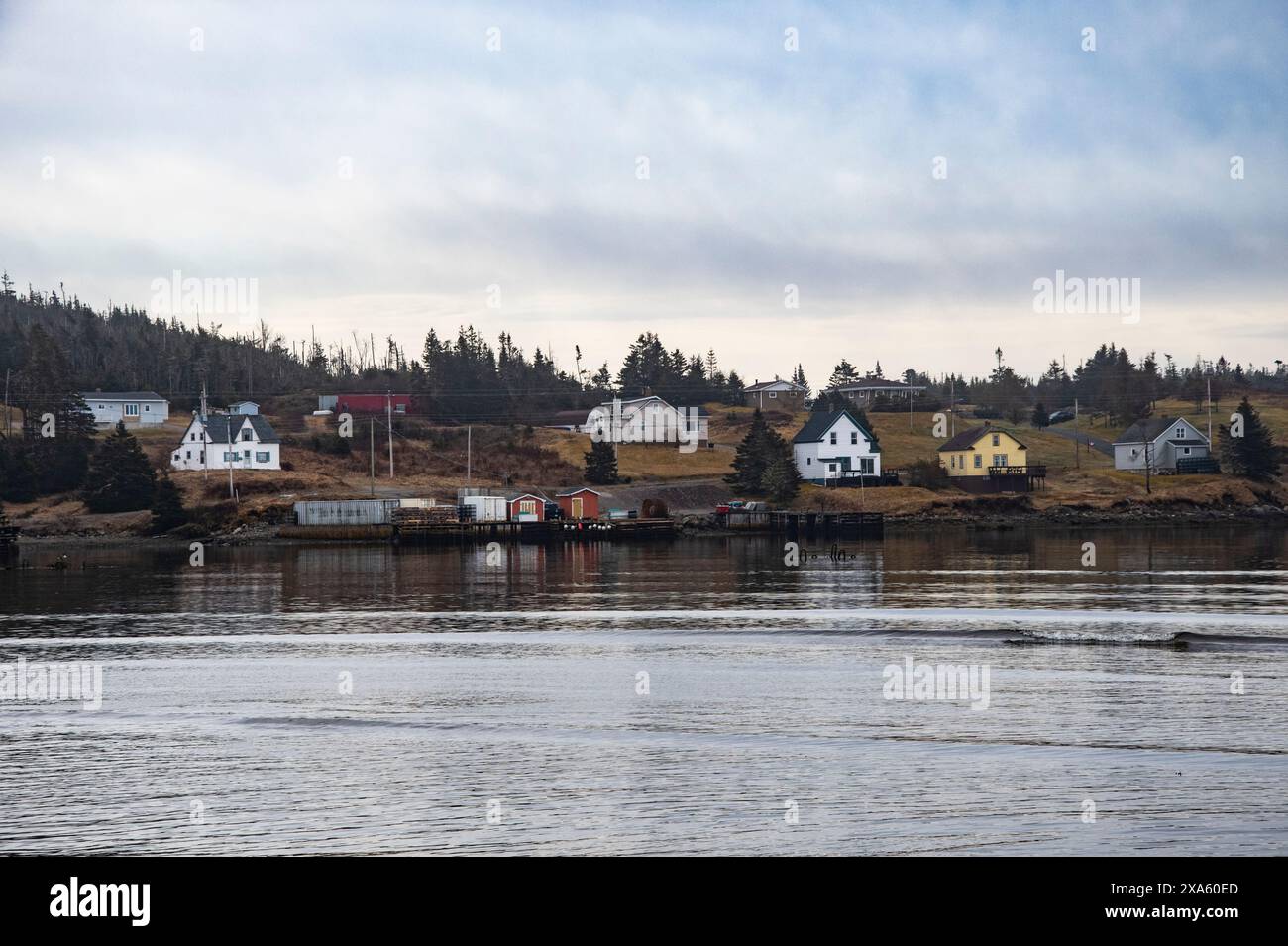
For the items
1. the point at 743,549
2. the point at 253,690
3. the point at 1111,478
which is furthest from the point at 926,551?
the point at 253,690

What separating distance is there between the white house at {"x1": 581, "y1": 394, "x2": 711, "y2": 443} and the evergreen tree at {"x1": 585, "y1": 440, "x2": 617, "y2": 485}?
18.9 m

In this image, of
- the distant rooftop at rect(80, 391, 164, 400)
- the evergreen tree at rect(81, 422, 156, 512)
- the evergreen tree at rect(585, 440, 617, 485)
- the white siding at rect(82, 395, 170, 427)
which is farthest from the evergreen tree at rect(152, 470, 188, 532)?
the distant rooftop at rect(80, 391, 164, 400)

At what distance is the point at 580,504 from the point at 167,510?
1467 inches

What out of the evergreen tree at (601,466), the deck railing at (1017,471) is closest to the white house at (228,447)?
the evergreen tree at (601,466)

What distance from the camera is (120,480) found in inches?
4653

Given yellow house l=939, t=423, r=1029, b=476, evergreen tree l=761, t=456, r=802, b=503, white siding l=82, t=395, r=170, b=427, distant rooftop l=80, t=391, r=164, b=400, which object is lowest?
evergreen tree l=761, t=456, r=802, b=503

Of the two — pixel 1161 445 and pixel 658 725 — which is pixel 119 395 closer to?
pixel 1161 445

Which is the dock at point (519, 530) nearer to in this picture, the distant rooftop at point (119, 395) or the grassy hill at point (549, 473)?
the grassy hill at point (549, 473)

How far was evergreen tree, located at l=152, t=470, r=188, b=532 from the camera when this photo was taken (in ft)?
364

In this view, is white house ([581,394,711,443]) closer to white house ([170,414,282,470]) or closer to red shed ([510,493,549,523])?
white house ([170,414,282,470])

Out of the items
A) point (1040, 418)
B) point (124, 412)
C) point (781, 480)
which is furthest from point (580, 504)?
point (1040, 418)
